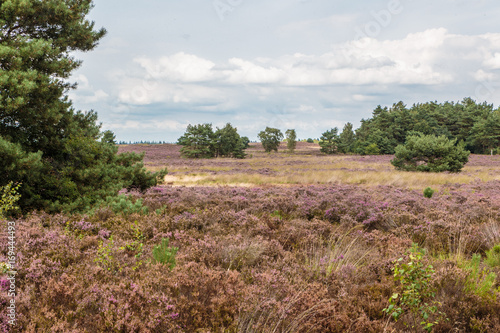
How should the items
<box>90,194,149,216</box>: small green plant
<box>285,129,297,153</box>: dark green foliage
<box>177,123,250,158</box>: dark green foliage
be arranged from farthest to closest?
1. <box>285,129,297,153</box>: dark green foliage
2. <box>177,123,250,158</box>: dark green foliage
3. <box>90,194,149,216</box>: small green plant

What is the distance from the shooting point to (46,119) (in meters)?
7.47

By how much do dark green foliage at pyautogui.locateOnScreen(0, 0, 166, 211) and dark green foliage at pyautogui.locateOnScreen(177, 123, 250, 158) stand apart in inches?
2027

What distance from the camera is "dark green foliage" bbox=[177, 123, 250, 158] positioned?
62.2 metres

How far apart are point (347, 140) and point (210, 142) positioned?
42.0 meters

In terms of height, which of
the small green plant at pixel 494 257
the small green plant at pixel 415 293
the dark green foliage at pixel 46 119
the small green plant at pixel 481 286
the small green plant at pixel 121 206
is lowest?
the small green plant at pixel 494 257

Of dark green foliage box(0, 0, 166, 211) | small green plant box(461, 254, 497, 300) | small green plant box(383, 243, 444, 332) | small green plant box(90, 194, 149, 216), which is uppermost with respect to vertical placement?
dark green foliage box(0, 0, 166, 211)

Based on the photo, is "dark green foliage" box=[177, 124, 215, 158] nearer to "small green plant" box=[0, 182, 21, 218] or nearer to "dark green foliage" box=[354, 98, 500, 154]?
"dark green foliage" box=[354, 98, 500, 154]

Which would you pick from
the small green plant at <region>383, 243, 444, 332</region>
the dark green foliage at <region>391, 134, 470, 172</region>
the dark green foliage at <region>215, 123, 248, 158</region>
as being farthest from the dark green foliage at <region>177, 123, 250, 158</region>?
the small green plant at <region>383, 243, 444, 332</region>

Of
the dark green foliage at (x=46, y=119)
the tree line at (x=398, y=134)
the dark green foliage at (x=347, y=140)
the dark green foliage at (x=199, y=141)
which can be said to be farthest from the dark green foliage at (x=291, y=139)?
the dark green foliage at (x=46, y=119)

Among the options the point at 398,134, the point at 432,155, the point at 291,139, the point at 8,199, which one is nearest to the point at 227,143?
the point at 291,139

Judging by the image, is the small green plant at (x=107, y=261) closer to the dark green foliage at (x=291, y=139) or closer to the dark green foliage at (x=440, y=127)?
the dark green foliage at (x=440, y=127)

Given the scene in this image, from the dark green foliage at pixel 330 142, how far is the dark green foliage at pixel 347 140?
1.24 m

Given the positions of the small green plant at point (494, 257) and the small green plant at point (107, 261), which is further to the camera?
the small green plant at point (494, 257)

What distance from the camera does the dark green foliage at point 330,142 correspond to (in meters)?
79.3
